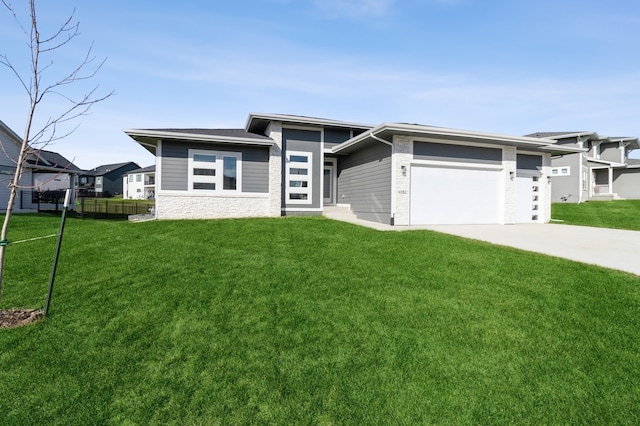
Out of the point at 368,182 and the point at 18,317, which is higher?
the point at 368,182

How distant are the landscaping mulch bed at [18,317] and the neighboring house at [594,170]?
29740 millimetres

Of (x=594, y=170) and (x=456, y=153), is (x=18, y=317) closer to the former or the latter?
(x=456, y=153)

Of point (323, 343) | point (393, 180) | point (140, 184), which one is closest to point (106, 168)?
point (140, 184)

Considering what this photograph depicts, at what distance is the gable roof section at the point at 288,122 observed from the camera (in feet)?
44.1

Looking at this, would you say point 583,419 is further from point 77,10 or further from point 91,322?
point 77,10

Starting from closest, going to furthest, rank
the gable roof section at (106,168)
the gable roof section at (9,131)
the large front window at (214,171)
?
the large front window at (214,171) < the gable roof section at (9,131) < the gable roof section at (106,168)

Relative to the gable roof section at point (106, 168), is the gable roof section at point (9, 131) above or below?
below

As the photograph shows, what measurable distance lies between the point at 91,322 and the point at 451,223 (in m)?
12.1

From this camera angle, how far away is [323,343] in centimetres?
357

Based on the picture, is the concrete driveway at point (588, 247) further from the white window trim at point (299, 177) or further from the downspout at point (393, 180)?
the white window trim at point (299, 177)

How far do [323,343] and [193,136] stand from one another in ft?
35.7

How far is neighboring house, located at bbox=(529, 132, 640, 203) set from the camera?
25.6 m

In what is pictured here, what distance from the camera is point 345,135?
15.3m

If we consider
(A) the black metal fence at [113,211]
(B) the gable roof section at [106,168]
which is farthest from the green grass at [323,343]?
(B) the gable roof section at [106,168]
